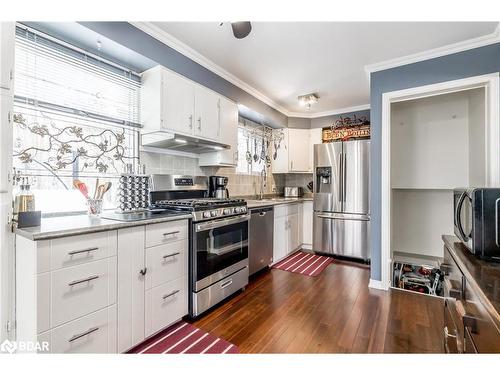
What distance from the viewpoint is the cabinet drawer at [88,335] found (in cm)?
119

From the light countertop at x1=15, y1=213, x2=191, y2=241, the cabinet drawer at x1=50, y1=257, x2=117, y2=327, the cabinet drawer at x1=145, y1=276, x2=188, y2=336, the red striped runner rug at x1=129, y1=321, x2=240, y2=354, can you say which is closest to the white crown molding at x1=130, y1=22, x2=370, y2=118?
the light countertop at x1=15, y1=213, x2=191, y2=241

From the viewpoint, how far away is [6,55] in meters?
1.26

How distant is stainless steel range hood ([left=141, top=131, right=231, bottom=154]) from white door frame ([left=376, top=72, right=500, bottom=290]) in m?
1.82

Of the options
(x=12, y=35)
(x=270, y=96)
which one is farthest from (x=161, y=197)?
(x=270, y=96)

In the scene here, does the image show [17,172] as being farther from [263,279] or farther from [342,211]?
[342,211]

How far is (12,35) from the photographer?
130cm

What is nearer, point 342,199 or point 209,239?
point 209,239

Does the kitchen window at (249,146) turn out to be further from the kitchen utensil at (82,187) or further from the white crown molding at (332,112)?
the kitchen utensil at (82,187)

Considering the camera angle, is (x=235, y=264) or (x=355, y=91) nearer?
(x=235, y=264)

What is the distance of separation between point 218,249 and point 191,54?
6.42 ft

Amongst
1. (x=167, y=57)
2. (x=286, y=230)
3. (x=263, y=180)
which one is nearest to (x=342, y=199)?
(x=286, y=230)

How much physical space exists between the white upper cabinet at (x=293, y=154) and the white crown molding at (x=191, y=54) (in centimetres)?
105

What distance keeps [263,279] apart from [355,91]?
294 centimetres

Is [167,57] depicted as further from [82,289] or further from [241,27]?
[82,289]
